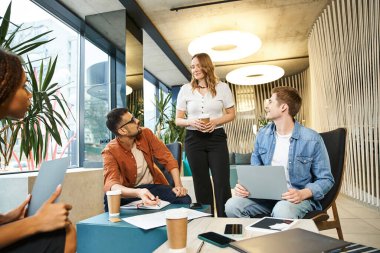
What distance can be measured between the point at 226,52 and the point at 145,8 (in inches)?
63.5

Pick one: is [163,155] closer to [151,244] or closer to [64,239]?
[151,244]

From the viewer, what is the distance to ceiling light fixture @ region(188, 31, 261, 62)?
15.5 ft

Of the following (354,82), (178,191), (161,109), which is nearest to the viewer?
(178,191)

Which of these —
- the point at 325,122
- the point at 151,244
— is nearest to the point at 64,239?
the point at 151,244

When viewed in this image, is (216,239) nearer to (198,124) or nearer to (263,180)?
(263,180)

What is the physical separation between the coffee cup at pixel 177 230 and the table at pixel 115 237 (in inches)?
12.1

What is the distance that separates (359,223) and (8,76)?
141 inches

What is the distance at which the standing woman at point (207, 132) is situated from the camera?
7.73 feet

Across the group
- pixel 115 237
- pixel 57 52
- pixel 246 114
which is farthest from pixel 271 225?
pixel 246 114

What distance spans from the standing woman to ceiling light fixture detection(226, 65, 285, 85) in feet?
13.1

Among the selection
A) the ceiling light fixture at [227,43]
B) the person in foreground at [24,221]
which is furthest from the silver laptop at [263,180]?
the ceiling light fixture at [227,43]

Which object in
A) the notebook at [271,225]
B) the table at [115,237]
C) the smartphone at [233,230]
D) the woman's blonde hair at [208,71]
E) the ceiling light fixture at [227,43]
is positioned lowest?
the table at [115,237]

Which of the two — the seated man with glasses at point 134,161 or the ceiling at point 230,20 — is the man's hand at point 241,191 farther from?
the ceiling at point 230,20

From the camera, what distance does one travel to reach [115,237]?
1.37 m
